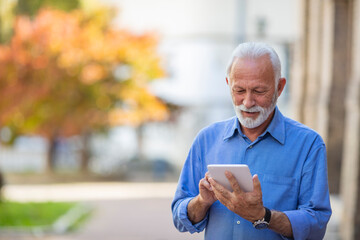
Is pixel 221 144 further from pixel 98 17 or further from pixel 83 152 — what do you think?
pixel 83 152

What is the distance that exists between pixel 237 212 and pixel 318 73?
1447 cm

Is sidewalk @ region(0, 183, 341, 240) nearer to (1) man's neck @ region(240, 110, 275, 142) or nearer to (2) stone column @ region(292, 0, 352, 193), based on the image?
(1) man's neck @ region(240, 110, 275, 142)

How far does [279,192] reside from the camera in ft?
11.0

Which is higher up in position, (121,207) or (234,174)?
(234,174)

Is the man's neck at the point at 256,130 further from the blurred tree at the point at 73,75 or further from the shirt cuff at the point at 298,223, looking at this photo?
the blurred tree at the point at 73,75

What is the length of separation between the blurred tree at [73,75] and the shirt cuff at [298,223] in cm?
1779

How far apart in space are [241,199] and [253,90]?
1.78 feet

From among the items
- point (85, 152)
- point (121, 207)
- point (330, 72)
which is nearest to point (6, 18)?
point (85, 152)

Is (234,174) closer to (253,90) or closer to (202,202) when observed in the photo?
(202,202)

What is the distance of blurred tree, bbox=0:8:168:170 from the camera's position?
22312 mm

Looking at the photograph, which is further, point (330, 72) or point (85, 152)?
point (85, 152)

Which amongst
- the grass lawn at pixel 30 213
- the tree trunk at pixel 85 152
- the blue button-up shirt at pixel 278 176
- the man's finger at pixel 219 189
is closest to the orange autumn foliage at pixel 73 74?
the tree trunk at pixel 85 152

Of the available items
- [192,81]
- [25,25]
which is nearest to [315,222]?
[25,25]

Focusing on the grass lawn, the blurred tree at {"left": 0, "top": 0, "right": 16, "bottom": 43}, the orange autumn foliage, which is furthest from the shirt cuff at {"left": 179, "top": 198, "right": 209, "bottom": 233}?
the blurred tree at {"left": 0, "top": 0, "right": 16, "bottom": 43}
